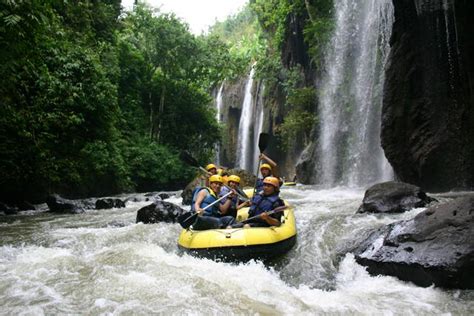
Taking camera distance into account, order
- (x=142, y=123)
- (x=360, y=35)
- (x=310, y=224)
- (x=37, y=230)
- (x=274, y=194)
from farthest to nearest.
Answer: (x=142, y=123) < (x=360, y=35) < (x=37, y=230) < (x=310, y=224) < (x=274, y=194)

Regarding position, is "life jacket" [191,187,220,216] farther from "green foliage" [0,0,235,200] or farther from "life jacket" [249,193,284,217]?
"green foliage" [0,0,235,200]

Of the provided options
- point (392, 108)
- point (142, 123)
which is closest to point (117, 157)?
point (142, 123)

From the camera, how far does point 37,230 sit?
7816 millimetres

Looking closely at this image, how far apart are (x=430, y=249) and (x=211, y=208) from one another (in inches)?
128

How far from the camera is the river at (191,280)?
367 centimetres

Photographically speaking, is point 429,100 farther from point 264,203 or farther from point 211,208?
point 211,208

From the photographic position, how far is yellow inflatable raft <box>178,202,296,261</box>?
5148 millimetres

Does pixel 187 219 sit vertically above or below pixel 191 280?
above

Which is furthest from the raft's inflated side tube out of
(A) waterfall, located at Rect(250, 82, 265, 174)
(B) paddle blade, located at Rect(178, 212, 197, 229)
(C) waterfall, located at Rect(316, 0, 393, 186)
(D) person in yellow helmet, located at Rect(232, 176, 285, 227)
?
(A) waterfall, located at Rect(250, 82, 265, 174)

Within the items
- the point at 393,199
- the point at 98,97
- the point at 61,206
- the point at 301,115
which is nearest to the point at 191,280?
the point at 393,199

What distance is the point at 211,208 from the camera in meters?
6.35

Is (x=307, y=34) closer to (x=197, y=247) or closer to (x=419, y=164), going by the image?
(x=419, y=164)

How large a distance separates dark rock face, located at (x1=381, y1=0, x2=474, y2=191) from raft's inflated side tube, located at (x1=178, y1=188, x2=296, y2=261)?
629 centimetres

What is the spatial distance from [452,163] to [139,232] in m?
7.71
